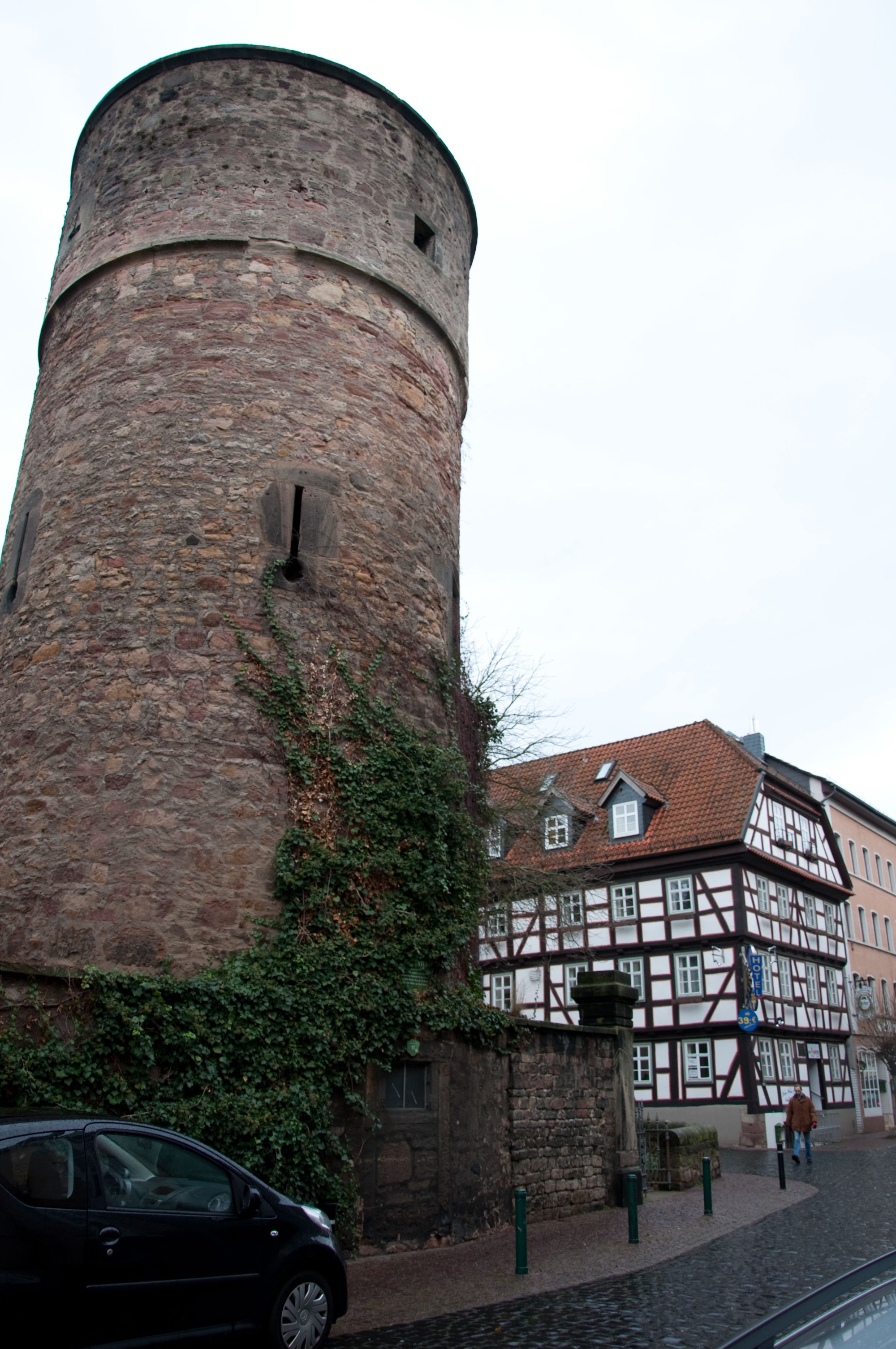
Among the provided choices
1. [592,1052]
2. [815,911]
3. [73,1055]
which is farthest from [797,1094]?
[73,1055]

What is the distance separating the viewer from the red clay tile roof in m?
22.2

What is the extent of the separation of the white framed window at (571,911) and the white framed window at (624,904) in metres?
0.83

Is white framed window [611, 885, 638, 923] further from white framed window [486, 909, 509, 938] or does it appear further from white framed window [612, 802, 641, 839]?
white framed window [486, 909, 509, 938]

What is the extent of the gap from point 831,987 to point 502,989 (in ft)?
27.0

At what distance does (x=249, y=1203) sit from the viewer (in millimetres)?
4574

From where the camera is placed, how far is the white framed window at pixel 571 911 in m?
20.6

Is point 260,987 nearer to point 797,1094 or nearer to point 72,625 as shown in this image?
point 72,625

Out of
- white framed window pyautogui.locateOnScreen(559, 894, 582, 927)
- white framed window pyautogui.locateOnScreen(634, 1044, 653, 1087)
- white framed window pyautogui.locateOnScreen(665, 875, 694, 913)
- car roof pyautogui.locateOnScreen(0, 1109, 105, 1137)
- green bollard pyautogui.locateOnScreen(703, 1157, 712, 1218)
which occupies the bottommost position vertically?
green bollard pyautogui.locateOnScreen(703, 1157, 712, 1218)

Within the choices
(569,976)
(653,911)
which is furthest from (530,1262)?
(569,976)

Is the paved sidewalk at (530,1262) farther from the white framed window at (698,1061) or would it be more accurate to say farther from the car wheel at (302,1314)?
the white framed window at (698,1061)

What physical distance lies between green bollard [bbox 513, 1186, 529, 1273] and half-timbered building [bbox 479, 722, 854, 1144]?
10.6 metres

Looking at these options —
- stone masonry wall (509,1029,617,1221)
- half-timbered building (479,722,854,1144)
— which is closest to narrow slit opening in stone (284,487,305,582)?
stone masonry wall (509,1029,617,1221)

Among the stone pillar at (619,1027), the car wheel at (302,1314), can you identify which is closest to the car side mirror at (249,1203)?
the car wheel at (302,1314)

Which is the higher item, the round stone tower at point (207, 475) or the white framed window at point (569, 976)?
the round stone tower at point (207, 475)
